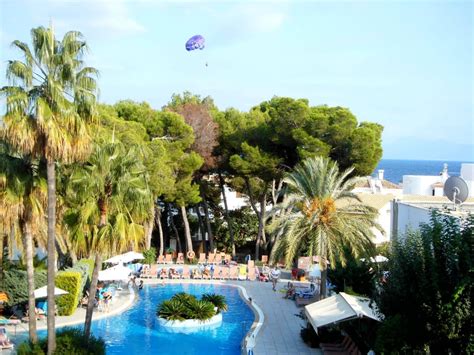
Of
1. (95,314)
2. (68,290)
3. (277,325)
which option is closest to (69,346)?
(68,290)

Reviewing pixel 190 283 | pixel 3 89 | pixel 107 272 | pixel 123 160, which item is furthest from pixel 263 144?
pixel 3 89

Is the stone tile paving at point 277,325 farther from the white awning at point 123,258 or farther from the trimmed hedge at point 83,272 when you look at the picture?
the trimmed hedge at point 83,272

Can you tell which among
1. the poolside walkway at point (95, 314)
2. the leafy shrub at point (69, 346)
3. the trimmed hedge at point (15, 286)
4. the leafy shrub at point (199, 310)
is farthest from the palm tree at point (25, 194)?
the leafy shrub at point (199, 310)

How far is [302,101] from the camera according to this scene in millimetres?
31422

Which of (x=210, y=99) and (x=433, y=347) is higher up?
(x=210, y=99)

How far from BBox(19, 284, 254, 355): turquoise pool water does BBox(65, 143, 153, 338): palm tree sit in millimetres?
4182

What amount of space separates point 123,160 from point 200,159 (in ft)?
59.7

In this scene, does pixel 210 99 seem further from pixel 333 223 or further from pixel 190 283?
pixel 333 223

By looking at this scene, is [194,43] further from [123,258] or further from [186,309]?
[186,309]

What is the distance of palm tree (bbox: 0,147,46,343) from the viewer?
519 inches

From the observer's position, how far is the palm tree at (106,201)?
1358 cm

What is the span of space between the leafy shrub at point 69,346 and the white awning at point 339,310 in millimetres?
5804

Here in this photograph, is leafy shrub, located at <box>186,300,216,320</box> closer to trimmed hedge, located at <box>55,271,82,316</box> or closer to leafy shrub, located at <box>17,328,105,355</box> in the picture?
trimmed hedge, located at <box>55,271,82,316</box>

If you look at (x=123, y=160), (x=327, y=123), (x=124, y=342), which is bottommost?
(x=124, y=342)
